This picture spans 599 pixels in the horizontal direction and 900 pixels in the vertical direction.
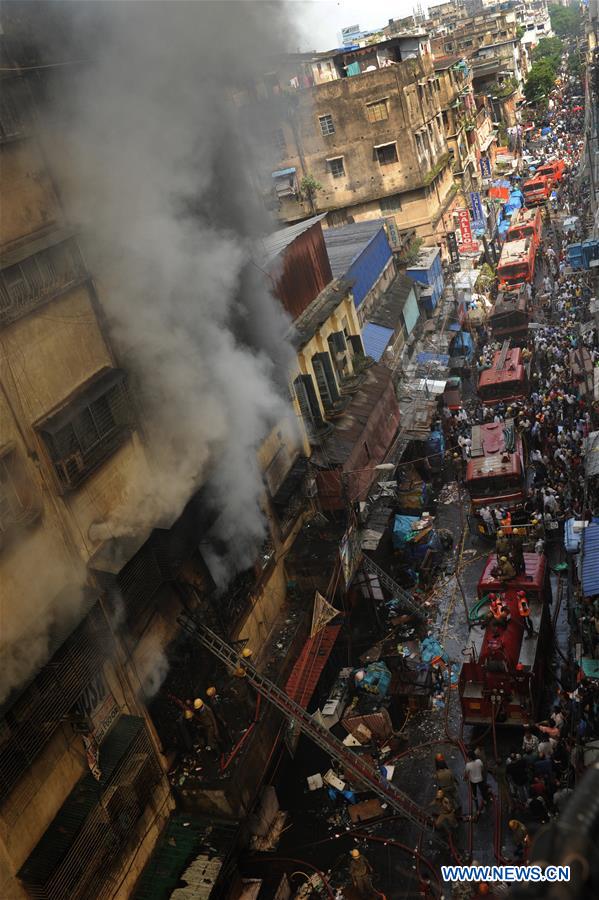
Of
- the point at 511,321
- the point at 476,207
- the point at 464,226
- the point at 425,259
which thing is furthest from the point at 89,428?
the point at 476,207

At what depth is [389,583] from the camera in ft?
52.8

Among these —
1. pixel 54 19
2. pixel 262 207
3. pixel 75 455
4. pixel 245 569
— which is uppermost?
pixel 54 19

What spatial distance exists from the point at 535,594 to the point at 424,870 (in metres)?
5.14

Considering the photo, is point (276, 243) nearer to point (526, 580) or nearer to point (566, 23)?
point (526, 580)

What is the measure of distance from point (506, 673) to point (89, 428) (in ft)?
23.8

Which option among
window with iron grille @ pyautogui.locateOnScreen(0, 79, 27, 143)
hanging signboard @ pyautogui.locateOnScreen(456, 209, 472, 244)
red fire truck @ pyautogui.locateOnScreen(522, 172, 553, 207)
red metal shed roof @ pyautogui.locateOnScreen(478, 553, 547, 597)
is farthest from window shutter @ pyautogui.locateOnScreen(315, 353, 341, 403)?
red fire truck @ pyautogui.locateOnScreen(522, 172, 553, 207)

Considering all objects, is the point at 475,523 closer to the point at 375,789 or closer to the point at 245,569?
the point at 245,569

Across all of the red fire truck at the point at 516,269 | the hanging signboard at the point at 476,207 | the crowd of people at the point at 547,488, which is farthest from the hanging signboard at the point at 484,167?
the red fire truck at the point at 516,269

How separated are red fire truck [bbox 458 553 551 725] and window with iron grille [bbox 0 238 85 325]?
832cm

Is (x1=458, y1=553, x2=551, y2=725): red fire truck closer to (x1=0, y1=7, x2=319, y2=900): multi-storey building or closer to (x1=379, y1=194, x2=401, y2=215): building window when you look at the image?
(x1=0, y1=7, x2=319, y2=900): multi-storey building

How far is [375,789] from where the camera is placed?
1132cm

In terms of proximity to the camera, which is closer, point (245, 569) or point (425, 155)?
point (245, 569)

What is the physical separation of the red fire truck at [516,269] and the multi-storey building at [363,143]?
3740 mm

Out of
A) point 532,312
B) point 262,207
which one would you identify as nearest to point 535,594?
point 262,207
